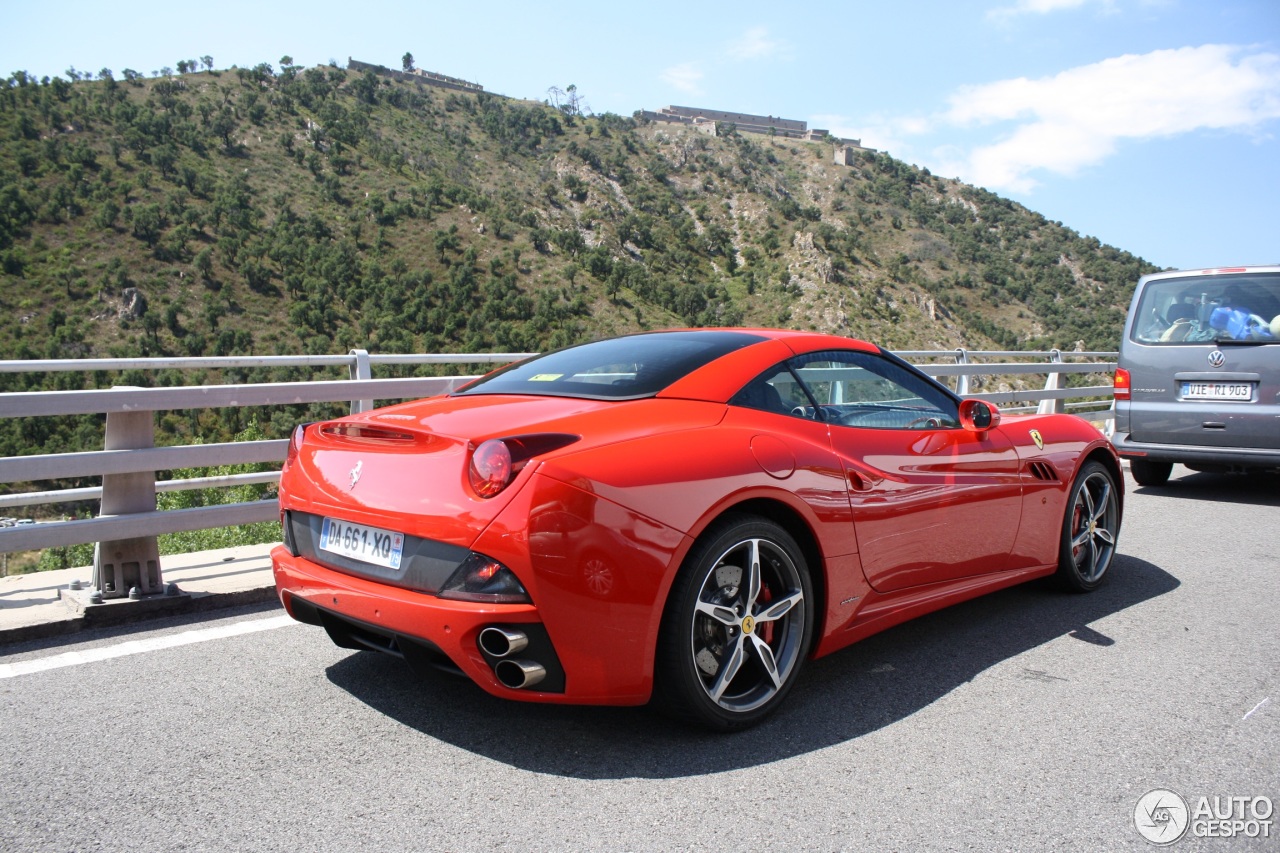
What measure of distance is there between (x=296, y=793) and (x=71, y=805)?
0.59 m

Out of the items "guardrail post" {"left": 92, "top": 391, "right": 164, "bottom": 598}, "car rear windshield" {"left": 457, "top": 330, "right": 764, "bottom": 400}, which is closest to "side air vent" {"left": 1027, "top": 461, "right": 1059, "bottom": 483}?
"car rear windshield" {"left": 457, "top": 330, "right": 764, "bottom": 400}

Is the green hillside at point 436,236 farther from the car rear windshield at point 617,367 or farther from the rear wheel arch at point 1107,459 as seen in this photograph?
the rear wheel arch at point 1107,459

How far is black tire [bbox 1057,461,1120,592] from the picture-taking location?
4988mm

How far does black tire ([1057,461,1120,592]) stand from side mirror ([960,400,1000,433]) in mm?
931

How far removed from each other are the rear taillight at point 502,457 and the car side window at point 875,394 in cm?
123

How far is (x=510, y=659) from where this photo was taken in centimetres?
279

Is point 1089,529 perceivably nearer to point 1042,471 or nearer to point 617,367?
point 1042,471

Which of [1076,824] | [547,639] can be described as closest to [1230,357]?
[1076,824]

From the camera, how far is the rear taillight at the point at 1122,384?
889cm

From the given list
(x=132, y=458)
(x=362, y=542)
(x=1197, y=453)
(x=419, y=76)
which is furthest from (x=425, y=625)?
(x=419, y=76)

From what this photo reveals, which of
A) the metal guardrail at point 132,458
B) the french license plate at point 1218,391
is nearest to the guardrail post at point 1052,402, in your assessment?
the french license plate at point 1218,391

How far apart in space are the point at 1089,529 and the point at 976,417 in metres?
1.34

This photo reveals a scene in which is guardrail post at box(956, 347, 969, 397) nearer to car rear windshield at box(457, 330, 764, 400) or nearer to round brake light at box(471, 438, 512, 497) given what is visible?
car rear windshield at box(457, 330, 764, 400)

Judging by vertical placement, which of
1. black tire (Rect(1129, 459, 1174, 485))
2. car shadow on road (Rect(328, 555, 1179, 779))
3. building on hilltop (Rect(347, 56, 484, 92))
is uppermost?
building on hilltop (Rect(347, 56, 484, 92))
